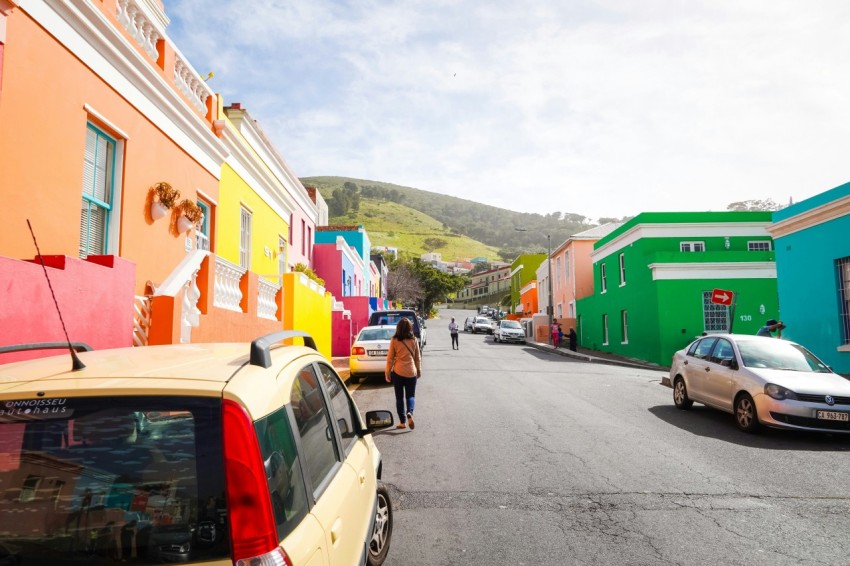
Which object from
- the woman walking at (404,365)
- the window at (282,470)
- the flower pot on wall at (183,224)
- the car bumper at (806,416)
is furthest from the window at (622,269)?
the window at (282,470)

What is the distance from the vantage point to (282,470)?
2047mm

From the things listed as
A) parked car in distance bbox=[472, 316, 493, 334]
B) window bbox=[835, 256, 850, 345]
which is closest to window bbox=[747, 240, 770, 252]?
window bbox=[835, 256, 850, 345]

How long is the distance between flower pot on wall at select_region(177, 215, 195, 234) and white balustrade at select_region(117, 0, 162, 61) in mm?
2585

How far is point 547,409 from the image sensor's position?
34.9ft

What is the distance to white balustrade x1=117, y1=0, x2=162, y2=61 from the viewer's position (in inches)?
323

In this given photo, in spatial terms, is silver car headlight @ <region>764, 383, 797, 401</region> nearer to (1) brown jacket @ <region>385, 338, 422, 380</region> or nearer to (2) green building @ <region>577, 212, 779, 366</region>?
(1) brown jacket @ <region>385, 338, 422, 380</region>

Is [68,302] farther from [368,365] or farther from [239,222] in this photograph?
[368,365]

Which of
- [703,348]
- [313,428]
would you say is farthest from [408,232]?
[313,428]

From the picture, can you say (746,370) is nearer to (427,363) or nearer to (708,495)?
(708,495)

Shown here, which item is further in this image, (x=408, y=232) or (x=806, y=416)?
(x=408, y=232)

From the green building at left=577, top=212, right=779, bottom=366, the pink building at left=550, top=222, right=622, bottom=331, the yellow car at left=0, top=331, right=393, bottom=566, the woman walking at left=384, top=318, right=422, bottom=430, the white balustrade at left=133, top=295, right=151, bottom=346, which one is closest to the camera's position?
the yellow car at left=0, top=331, right=393, bottom=566

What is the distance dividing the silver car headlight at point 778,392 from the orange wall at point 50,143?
9473mm

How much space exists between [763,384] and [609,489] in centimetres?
427

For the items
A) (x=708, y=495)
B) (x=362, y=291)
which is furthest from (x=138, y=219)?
(x=362, y=291)
